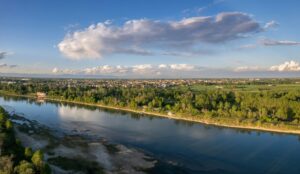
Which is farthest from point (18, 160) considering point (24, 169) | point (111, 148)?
point (111, 148)

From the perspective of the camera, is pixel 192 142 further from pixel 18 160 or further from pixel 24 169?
pixel 24 169

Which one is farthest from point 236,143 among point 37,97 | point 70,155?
point 37,97

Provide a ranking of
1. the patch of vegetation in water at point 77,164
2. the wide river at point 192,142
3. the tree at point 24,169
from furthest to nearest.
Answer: the wide river at point 192,142, the patch of vegetation in water at point 77,164, the tree at point 24,169

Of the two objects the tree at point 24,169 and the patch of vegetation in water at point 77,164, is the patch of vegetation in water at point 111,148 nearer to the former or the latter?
the patch of vegetation in water at point 77,164

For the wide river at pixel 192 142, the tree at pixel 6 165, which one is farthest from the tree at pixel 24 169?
the wide river at pixel 192 142

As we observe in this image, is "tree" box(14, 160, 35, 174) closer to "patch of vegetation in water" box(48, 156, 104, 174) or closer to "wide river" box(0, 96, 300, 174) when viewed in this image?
"patch of vegetation in water" box(48, 156, 104, 174)
